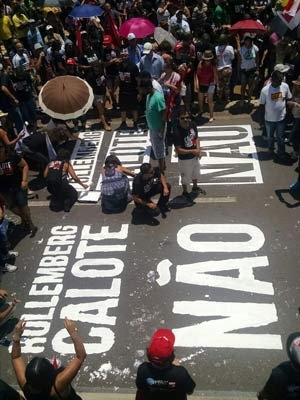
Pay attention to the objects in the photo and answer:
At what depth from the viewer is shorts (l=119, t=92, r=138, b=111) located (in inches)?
418

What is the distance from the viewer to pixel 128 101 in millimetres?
10688

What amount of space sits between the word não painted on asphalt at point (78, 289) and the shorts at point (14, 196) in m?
0.78

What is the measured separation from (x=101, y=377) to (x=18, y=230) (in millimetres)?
3462

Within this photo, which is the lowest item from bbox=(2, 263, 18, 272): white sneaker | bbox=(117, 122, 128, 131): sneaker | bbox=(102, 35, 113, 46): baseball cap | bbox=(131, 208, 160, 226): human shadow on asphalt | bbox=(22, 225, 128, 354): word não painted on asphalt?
bbox=(22, 225, 128, 354): word não painted on asphalt

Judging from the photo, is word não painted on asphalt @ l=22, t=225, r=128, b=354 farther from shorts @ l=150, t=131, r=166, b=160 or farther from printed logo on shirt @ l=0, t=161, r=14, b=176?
shorts @ l=150, t=131, r=166, b=160

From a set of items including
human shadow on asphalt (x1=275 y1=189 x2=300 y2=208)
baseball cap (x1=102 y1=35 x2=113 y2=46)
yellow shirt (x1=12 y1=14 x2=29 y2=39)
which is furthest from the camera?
yellow shirt (x1=12 y1=14 x2=29 y2=39)

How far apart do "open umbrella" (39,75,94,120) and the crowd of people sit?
474 millimetres

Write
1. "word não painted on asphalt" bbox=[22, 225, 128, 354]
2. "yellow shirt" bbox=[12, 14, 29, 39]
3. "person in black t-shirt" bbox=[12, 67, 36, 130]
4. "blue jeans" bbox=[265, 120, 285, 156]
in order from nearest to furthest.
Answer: "word não painted on asphalt" bbox=[22, 225, 128, 354], "blue jeans" bbox=[265, 120, 285, 156], "person in black t-shirt" bbox=[12, 67, 36, 130], "yellow shirt" bbox=[12, 14, 29, 39]

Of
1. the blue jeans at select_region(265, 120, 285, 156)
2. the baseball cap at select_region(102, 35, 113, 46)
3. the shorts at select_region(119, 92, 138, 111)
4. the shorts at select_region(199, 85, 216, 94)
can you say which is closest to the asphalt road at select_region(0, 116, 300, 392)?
the blue jeans at select_region(265, 120, 285, 156)

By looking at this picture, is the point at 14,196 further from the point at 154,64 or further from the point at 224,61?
the point at 224,61

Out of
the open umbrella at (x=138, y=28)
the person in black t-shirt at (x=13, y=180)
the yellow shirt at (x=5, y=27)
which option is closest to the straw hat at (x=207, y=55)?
the open umbrella at (x=138, y=28)

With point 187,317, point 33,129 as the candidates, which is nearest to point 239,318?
point 187,317

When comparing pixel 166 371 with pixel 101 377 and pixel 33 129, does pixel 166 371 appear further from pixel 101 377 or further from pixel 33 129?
pixel 33 129

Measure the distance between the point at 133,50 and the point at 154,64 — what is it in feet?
3.17
